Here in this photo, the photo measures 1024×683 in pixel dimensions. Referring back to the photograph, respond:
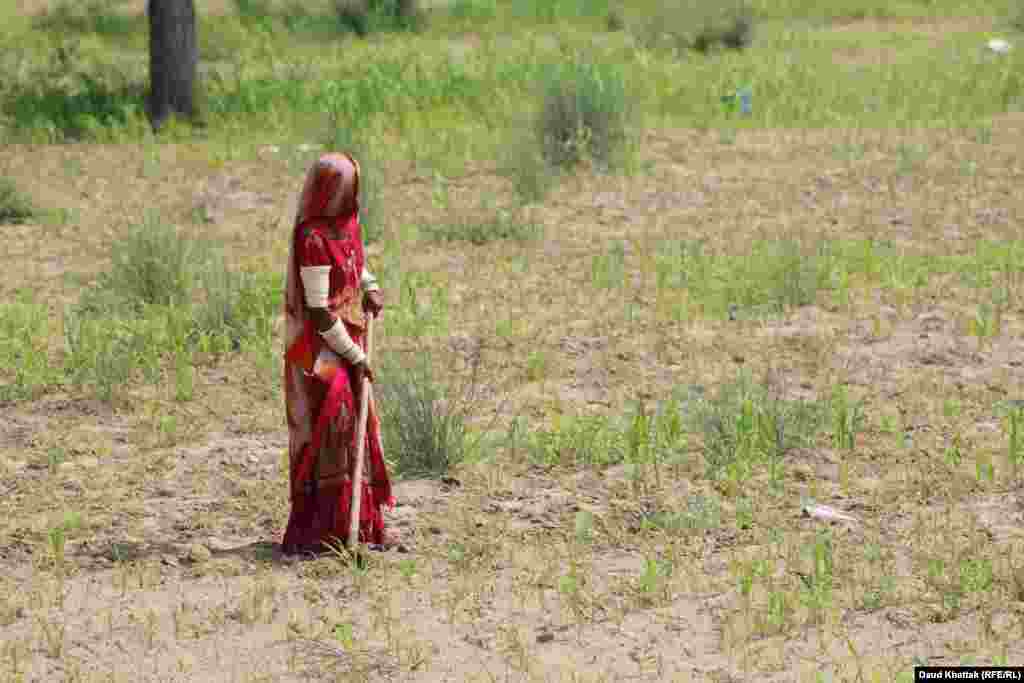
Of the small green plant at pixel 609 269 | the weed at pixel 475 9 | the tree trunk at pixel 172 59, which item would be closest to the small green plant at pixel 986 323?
the small green plant at pixel 609 269

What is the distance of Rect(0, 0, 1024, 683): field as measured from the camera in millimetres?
5207

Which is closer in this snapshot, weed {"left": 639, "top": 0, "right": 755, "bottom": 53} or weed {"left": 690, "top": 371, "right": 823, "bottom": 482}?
weed {"left": 690, "top": 371, "right": 823, "bottom": 482}

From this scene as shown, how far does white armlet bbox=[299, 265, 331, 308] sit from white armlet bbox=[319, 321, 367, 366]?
0.09 metres

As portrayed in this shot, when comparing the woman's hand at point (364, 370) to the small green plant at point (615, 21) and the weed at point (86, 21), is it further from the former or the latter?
the small green plant at point (615, 21)

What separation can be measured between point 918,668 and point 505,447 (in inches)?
87.0

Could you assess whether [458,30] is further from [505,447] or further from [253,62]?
[505,447]

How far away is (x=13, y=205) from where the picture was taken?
10117 mm

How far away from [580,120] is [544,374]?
3804mm

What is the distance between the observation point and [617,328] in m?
8.03

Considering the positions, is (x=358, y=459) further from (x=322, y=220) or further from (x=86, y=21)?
(x=86, y=21)

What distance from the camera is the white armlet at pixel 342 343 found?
5352 millimetres

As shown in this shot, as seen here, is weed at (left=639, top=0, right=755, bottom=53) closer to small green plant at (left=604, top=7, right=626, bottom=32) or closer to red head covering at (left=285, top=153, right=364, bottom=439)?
small green plant at (left=604, top=7, right=626, bottom=32)

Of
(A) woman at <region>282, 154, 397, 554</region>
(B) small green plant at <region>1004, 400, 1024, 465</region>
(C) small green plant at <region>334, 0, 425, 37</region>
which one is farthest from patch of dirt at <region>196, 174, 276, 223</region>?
(C) small green plant at <region>334, 0, 425, 37</region>

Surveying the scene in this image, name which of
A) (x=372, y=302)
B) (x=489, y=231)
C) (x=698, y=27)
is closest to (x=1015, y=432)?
(x=372, y=302)
